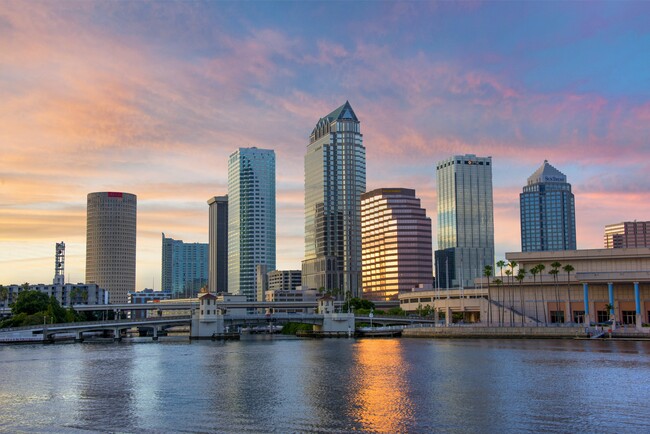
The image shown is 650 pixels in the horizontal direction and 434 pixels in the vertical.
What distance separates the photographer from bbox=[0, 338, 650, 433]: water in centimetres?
6000

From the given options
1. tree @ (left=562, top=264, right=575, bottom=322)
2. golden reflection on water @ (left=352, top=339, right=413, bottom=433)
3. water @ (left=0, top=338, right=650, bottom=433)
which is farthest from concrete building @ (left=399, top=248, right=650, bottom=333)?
golden reflection on water @ (left=352, top=339, right=413, bottom=433)

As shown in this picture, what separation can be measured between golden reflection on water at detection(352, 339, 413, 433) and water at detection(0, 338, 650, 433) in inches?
5.4

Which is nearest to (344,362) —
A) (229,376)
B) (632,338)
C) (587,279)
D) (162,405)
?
(229,376)

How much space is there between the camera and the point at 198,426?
59281mm

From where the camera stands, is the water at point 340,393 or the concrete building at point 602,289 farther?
the concrete building at point 602,289

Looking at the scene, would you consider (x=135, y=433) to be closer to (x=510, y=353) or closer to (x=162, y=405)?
(x=162, y=405)

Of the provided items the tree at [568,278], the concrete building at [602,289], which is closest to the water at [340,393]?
the tree at [568,278]

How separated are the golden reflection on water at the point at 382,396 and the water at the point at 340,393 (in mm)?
136

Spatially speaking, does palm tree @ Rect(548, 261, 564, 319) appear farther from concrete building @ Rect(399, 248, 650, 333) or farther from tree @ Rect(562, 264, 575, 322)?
tree @ Rect(562, 264, 575, 322)

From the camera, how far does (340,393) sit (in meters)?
78.8

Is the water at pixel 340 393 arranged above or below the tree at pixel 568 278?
below

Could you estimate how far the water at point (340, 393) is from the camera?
60.0 meters

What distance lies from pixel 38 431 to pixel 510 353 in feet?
286

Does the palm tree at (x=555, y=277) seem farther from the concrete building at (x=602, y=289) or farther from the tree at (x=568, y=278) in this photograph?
the tree at (x=568, y=278)
